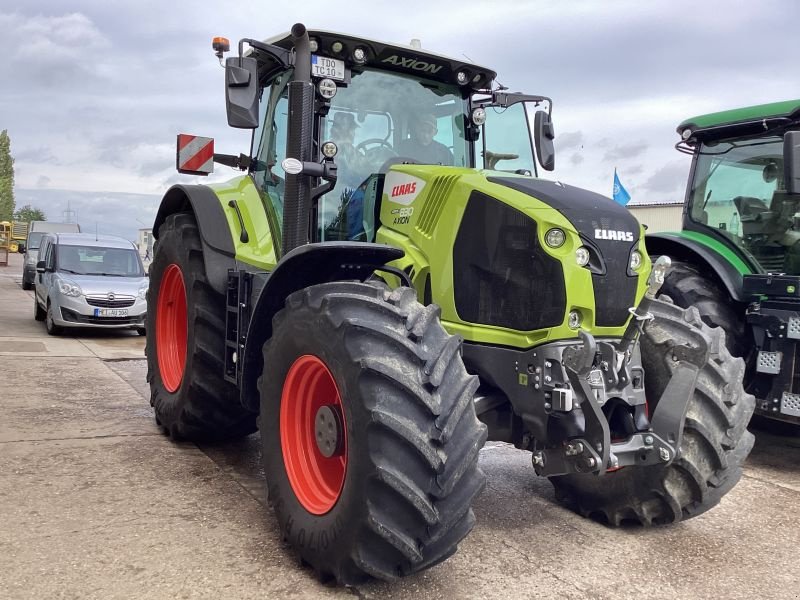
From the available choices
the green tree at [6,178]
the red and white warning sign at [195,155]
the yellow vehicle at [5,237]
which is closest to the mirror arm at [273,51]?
the red and white warning sign at [195,155]

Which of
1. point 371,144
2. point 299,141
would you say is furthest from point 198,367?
point 371,144

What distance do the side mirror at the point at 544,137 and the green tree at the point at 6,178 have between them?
238ft

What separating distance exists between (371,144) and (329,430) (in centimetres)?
169

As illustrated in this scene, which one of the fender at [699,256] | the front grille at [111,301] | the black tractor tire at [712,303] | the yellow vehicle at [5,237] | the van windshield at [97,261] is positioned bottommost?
the yellow vehicle at [5,237]

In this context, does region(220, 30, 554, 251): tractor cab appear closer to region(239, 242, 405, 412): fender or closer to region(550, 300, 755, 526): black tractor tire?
region(239, 242, 405, 412): fender

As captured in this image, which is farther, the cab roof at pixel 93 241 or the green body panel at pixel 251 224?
the cab roof at pixel 93 241

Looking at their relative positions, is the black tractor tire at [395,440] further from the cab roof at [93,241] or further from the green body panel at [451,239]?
the cab roof at [93,241]

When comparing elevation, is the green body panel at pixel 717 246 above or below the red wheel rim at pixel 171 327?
above

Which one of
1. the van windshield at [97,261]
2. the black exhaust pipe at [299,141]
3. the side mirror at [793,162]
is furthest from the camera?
the van windshield at [97,261]

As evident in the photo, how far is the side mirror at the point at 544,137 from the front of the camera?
4543mm

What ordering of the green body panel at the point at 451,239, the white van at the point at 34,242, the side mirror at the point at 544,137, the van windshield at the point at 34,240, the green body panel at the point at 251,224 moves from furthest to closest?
1. the van windshield at the point at 34,240
2. the white van at the point at 34,242
3. the side mirror at the point at 544,137
4. the green body panel at the point at 251,224
5. the green body panel at the point at 451,239

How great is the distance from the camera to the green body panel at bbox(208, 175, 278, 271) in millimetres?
4395

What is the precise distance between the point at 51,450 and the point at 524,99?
376 centimetres

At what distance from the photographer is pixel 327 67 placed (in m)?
3.98
